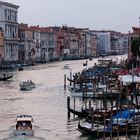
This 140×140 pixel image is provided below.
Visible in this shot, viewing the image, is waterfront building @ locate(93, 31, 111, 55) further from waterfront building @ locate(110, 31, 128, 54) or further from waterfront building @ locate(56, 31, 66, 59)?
waterfront building @ locate(56, 31, 66, 59)

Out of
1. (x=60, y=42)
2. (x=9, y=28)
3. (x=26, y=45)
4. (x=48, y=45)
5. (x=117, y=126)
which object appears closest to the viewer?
(x=117, y=126)

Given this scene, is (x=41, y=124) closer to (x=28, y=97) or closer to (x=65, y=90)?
(x=28, y=97)

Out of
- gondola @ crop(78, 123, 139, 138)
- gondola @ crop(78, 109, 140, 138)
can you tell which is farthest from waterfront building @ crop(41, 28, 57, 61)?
gondola @ crop(78, 123, 139, 138)

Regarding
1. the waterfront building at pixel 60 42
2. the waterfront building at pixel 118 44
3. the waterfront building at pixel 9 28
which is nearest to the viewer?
the waterfront building at pixel 9 28

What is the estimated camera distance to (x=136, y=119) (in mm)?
11336

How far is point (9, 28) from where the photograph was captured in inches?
1535

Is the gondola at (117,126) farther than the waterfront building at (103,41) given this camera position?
No

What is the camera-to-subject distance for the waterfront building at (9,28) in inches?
1502

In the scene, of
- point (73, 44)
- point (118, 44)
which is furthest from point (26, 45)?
point (118, 44)

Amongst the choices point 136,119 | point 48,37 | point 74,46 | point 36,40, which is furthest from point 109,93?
point 74,46

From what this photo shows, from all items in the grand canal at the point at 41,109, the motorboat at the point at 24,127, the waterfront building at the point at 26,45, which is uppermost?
the waterfront building at the point at 26,45

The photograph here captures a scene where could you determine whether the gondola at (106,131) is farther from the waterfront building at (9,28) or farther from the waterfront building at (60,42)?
the waterfront building at (60,42)

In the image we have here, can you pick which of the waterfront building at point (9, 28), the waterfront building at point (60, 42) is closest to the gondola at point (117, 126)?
the waterfront building at point (9, 28)

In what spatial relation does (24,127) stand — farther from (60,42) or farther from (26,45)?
(60,42)
